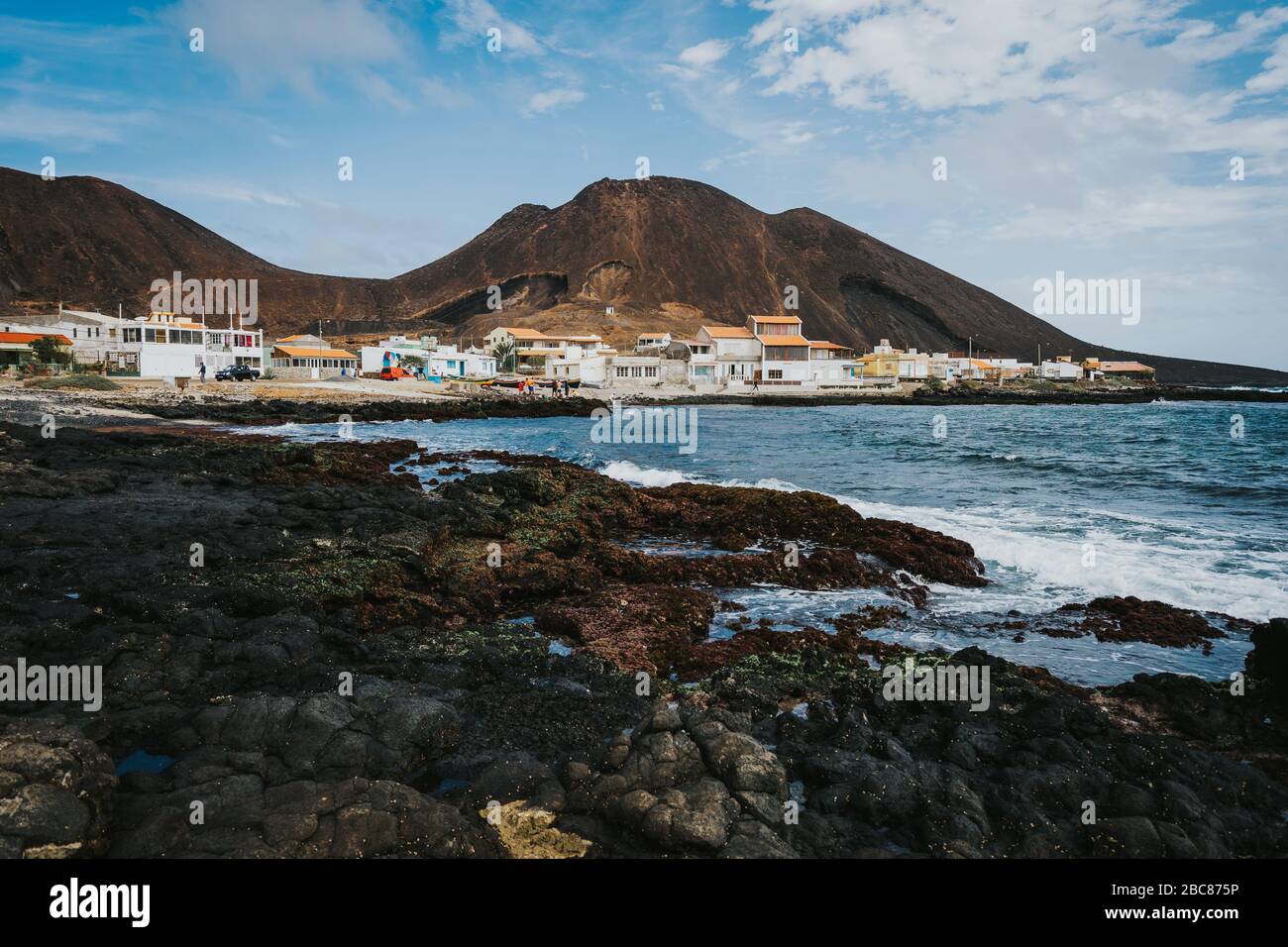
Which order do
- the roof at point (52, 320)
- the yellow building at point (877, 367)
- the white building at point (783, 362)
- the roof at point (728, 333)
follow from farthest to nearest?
the yellow building at point (877, 367)
the roof at point (728, 333)
the white building at point (783, 362)
the roof at point (52, 320)

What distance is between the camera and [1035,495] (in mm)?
25891

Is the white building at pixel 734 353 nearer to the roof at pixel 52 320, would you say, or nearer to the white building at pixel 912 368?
the white building at pixel 912 368

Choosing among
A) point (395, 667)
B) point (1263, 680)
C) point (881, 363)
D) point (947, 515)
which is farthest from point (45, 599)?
point (881, 363)

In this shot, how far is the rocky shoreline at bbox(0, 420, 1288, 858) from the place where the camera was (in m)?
5.21

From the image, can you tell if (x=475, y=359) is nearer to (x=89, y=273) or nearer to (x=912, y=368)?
(x=912, y=368)

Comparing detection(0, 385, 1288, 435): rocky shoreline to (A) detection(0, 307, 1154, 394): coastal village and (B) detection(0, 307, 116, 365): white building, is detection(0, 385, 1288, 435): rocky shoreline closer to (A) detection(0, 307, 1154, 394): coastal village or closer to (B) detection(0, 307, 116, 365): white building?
(A) detection(0, 307, 1154, 394): coastal village

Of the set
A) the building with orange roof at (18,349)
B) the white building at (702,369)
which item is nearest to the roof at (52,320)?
the building with orange roof at (18,349)

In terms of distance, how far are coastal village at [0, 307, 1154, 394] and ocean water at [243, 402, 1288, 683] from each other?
3087 cm

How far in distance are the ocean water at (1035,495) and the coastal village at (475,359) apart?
1215 inches

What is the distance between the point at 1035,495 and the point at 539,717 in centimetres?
2413

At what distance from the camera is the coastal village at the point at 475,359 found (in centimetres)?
6688

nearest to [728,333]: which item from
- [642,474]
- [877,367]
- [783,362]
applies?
[783,362]

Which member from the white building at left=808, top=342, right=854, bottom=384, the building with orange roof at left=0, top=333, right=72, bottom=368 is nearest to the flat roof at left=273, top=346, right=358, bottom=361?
the building with orange roof at left=0, top=333, right=72, bottom=368
